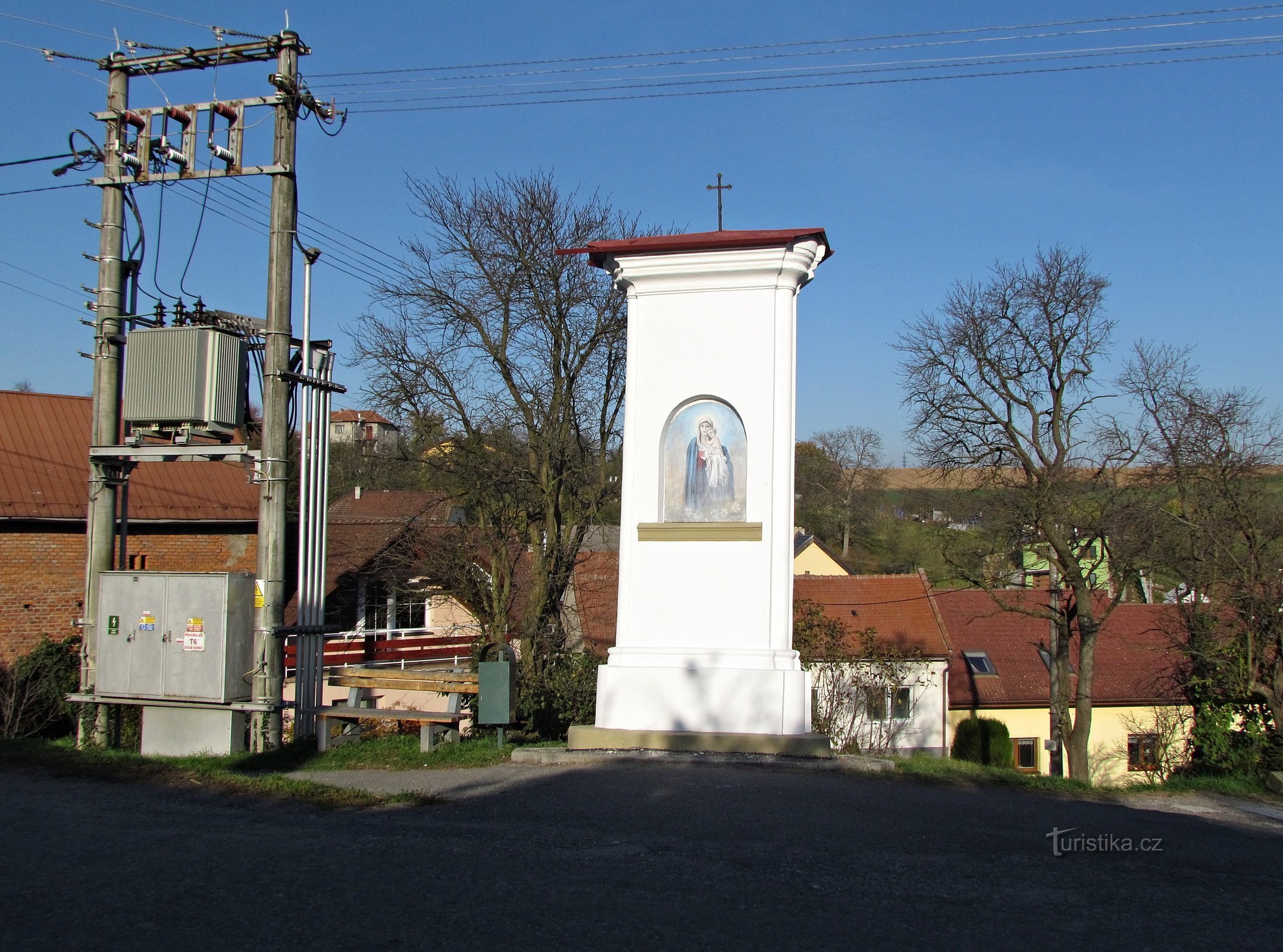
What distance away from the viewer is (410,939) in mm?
4508

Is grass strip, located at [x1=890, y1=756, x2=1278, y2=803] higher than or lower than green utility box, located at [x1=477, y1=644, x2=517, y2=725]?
lower

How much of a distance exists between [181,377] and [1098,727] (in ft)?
84.3

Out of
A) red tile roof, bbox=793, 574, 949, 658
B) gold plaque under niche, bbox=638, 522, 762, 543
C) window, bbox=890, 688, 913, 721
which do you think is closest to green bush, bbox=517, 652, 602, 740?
gold plaque under niche, bbox=638, 522, 762, 543

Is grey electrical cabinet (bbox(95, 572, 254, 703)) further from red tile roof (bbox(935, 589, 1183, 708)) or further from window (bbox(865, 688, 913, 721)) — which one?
red tile roof (bbox(935, 589, 1183, 708))

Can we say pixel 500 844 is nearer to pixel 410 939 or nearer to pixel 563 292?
pixel 410 939

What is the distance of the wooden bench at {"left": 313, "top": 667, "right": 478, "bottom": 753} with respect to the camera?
10.3 m

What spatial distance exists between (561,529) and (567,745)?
11.4 meters

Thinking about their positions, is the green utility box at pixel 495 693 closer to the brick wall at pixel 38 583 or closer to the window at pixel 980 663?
the brick wall at pixel 38 583

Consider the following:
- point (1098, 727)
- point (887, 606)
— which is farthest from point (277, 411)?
point (1098, 727)

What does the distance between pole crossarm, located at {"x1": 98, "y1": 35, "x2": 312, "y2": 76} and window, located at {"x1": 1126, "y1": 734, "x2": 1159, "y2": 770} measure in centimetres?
1726

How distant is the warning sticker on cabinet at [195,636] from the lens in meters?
9.95

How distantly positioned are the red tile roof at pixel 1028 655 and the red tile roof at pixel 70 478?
58.6 feet

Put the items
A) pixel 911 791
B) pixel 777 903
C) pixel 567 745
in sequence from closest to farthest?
1. pixel 777 903
2. pixel 911 791
3. pixel 567 745

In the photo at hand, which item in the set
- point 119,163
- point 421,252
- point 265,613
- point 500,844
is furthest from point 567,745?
point 421,252
